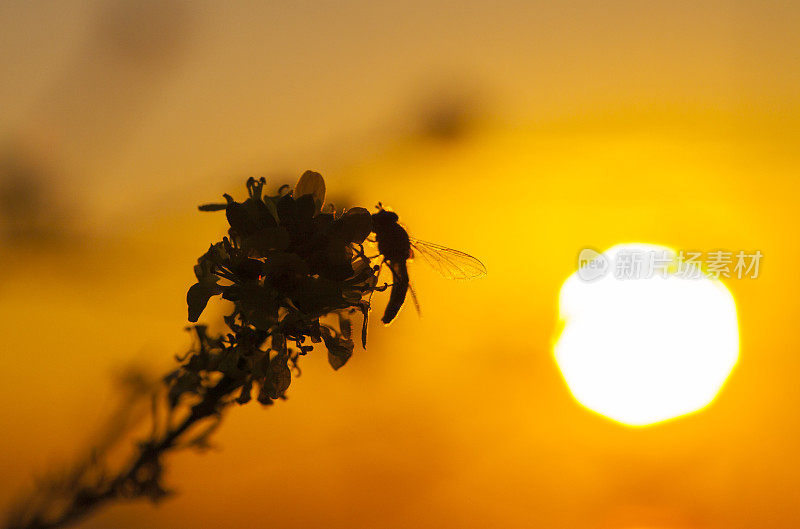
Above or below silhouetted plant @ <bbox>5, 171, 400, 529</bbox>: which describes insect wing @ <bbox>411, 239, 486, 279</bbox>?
above

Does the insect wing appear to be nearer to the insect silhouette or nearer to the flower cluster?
the insect silhouette

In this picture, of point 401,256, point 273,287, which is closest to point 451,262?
point 401,256

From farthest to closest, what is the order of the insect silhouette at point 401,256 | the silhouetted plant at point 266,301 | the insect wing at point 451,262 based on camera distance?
the insect wing at point 451,262 → the insect silhouette at point 401,256 → the silhouetted plant at point 266,301

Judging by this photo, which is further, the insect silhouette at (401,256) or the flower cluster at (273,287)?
the insect silhouette at (401,256)

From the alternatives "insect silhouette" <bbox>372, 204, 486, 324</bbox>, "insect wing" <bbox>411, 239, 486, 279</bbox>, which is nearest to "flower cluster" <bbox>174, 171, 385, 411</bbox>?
"insect silhouette" <bbox>372, 204, 486, 324</bbox>

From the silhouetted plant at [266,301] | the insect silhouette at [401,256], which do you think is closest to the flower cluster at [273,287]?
the silhouetted plant at [266,301]

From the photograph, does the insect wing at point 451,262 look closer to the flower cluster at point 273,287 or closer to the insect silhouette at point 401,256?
the insect silhouette at point 401,256

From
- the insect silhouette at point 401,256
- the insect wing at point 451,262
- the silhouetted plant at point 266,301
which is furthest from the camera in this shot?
the insect wing at point 451,262

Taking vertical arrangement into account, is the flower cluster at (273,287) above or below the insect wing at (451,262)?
below
